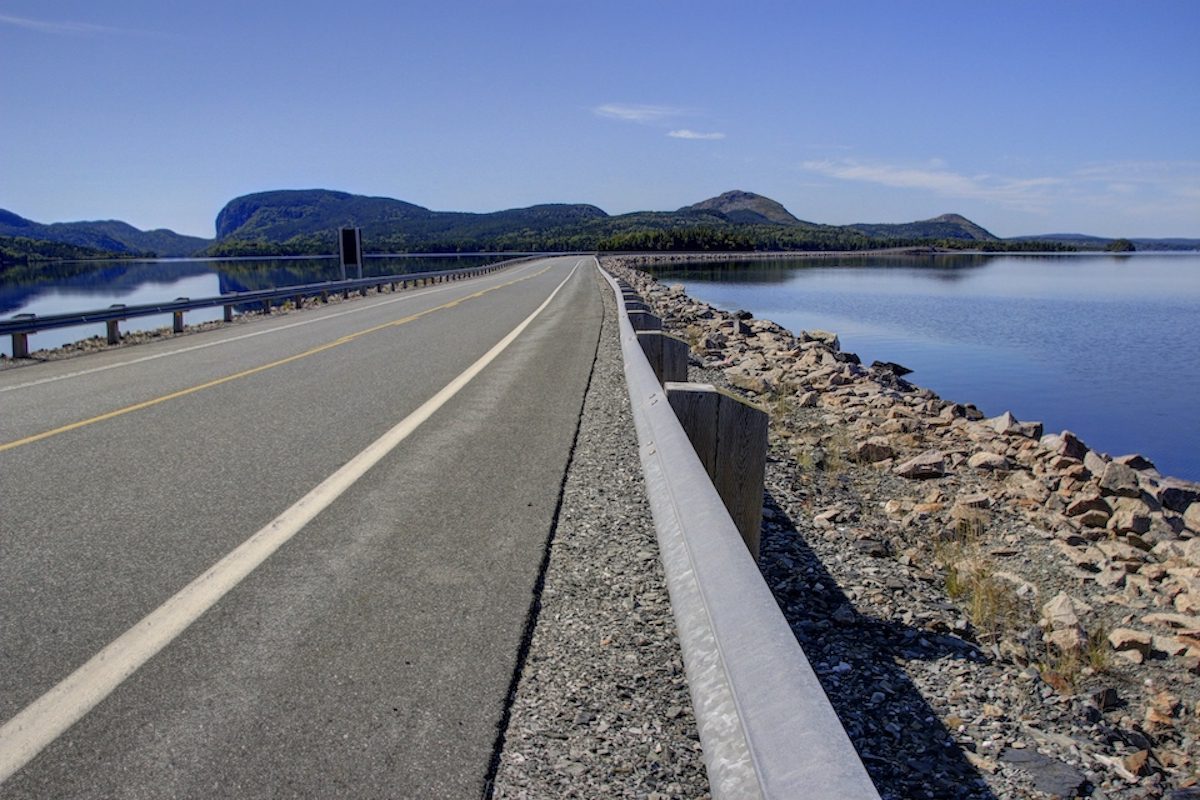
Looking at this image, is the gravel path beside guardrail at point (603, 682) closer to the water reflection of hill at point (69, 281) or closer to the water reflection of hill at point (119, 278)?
the water reflection of hill at point (119, 278)

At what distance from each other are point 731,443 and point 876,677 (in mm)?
1230

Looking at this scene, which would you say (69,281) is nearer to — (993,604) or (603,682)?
(993,604)

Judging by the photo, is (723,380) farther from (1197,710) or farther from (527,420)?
(1197,710)

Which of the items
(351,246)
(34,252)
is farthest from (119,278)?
(34,252)

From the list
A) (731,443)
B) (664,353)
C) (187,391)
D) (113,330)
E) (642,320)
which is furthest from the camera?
(113,330)

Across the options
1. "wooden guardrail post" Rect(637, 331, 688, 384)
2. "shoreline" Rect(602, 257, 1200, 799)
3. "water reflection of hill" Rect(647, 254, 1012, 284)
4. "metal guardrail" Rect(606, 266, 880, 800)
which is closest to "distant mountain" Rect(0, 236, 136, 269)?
"water reflection of hill" Rect(647, 254, 1012, 284)

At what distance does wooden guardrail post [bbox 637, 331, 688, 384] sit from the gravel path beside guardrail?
1.87m

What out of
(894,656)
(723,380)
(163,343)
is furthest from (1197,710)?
(163,343)

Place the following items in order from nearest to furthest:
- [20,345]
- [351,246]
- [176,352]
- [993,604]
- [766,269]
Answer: [993,604] → [176,352] → [20,345] → [351,246] → [766,269]

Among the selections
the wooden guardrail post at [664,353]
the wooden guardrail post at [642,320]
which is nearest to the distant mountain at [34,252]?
the wooden guardrail post at [642,320]

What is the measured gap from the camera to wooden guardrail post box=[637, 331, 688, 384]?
679 centimetres

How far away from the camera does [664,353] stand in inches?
272

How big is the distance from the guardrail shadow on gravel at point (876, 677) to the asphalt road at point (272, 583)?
131 centimetres

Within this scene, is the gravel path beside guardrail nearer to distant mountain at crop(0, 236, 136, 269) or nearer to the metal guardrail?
the metal guardrail
